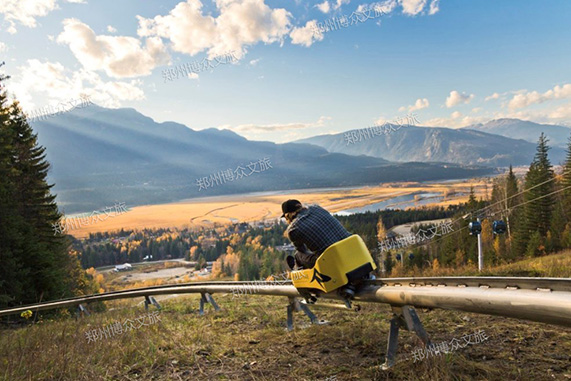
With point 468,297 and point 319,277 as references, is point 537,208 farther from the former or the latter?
point 468,297

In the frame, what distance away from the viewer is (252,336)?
6.13m

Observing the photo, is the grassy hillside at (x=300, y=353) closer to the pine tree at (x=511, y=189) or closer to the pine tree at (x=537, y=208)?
the pine tree at (x=537, y=208)

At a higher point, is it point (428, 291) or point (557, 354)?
point (428, 291)

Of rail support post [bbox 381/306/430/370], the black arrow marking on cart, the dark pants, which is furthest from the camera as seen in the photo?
the dark pants

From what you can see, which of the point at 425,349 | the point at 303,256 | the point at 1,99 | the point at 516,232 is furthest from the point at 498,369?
the point at 516,232

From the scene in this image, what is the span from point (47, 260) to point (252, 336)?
78.1ft

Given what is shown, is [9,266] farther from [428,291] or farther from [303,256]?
[428,291]

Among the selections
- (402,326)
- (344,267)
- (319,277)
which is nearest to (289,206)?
(319,277)

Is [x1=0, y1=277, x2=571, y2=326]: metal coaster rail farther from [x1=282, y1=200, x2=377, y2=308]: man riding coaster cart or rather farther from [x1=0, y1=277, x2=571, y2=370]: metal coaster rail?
[x1=282, y1=200, x2=377, y2=308]: man riding coaster cart

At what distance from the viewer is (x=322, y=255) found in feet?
15.3

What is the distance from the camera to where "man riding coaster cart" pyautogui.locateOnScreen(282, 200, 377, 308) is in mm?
4609

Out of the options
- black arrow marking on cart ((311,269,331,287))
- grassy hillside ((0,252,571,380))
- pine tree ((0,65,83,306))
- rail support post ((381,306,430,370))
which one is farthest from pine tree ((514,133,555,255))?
rail support post ((381,306,430,370))

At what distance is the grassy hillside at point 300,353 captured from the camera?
3639 mm

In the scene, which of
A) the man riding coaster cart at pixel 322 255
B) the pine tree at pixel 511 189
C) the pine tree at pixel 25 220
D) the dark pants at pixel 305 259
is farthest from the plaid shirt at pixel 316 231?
the pine tree at pixel 511 189
